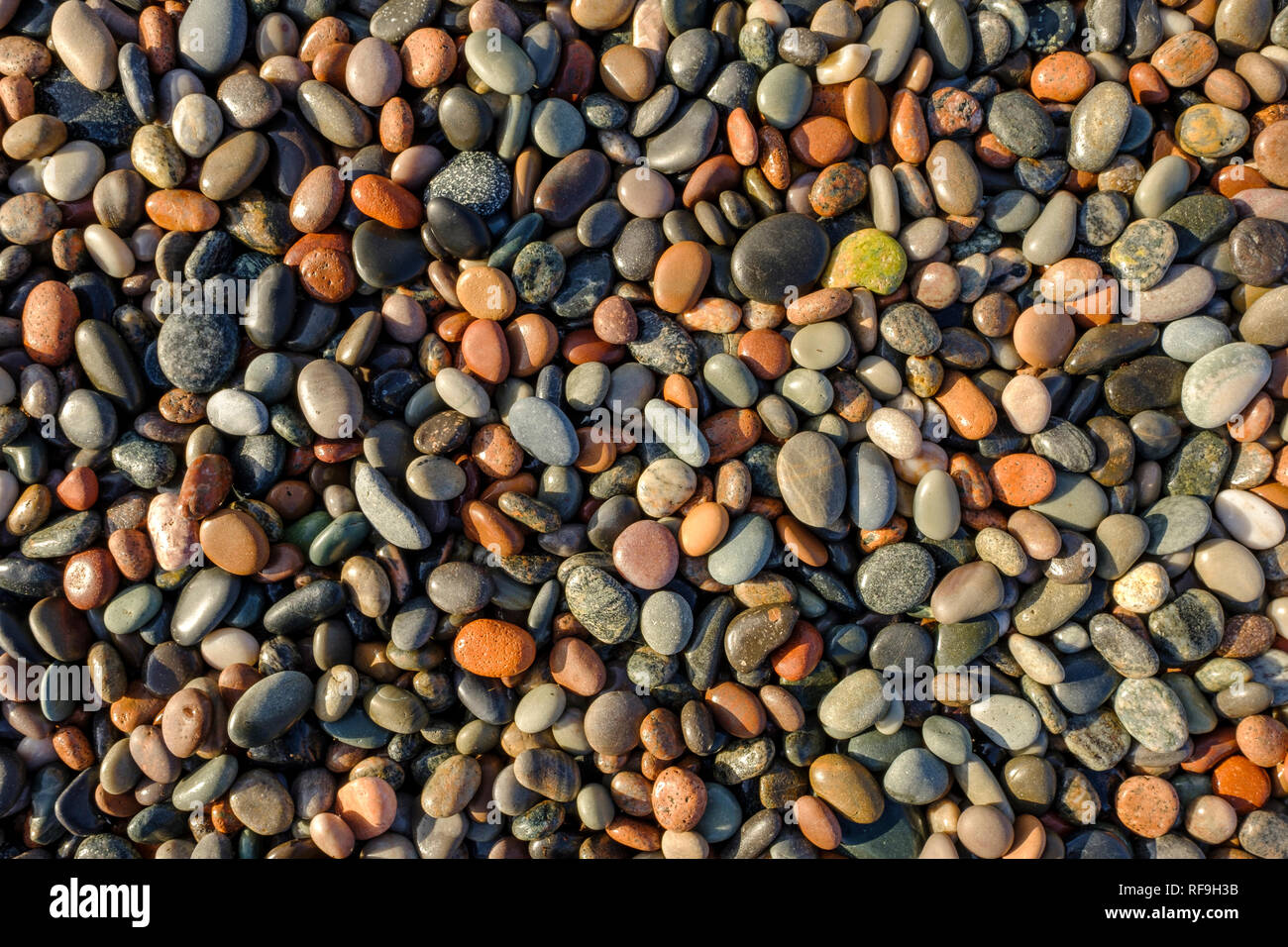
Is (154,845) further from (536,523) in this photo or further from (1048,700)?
(1048,700)

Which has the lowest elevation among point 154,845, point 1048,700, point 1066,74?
point 154,845

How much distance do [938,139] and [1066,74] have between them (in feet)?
1.44

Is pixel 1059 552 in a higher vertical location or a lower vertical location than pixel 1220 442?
lower

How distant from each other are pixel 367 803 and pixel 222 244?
65.6 inches

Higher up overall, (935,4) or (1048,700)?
(935,4)

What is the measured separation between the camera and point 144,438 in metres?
2.35

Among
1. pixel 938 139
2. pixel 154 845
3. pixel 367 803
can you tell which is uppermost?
pixel 938 139

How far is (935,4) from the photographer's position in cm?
253

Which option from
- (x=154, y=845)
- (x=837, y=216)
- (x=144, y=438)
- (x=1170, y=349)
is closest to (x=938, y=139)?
(x=837, y=216)

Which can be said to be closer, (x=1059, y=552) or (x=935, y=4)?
(x=1059, y=552)

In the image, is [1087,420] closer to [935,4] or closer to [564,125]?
[935,4]

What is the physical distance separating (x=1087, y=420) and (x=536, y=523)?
170cm

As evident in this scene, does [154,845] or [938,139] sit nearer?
[154,845]

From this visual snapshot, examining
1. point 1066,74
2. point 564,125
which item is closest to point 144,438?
point 564,125
